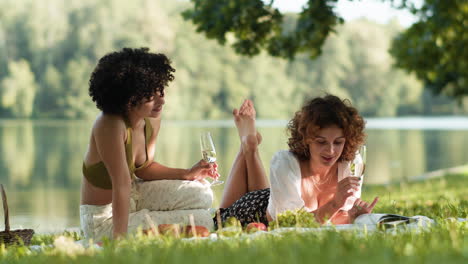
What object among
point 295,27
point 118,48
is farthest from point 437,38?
point 118,48

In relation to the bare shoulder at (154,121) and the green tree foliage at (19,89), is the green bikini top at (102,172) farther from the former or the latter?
the green tree foliage at (19,89)

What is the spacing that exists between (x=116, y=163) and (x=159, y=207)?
0.88m

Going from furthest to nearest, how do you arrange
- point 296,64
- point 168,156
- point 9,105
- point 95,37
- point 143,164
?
point 296,64 < point 95,37 < point 9,105 < point 168,156 < point 143,164

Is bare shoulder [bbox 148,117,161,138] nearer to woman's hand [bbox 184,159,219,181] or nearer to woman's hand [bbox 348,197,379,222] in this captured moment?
woman's hand [bbox 184,159,219,181]

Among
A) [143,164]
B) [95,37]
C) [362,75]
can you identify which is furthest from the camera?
[362,75]

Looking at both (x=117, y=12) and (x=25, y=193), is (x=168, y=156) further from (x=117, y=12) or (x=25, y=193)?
(x=117, y=12)

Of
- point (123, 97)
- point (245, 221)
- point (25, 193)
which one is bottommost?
point (25, 193)

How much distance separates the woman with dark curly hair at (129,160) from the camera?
159 inches

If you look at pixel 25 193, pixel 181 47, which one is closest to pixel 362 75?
pixel 181 47

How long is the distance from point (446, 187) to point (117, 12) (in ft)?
169

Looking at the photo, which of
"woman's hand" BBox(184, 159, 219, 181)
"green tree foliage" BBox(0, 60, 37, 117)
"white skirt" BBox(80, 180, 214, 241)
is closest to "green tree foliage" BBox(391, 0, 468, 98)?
"woman's hand" BBox(184, 159, 219, 181)

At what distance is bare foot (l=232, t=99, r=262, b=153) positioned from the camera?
5332mm

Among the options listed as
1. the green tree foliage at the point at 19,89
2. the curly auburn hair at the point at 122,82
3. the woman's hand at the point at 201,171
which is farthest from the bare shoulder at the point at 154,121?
the green tree foliage at the point at 19,89

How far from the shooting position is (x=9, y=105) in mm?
51406
